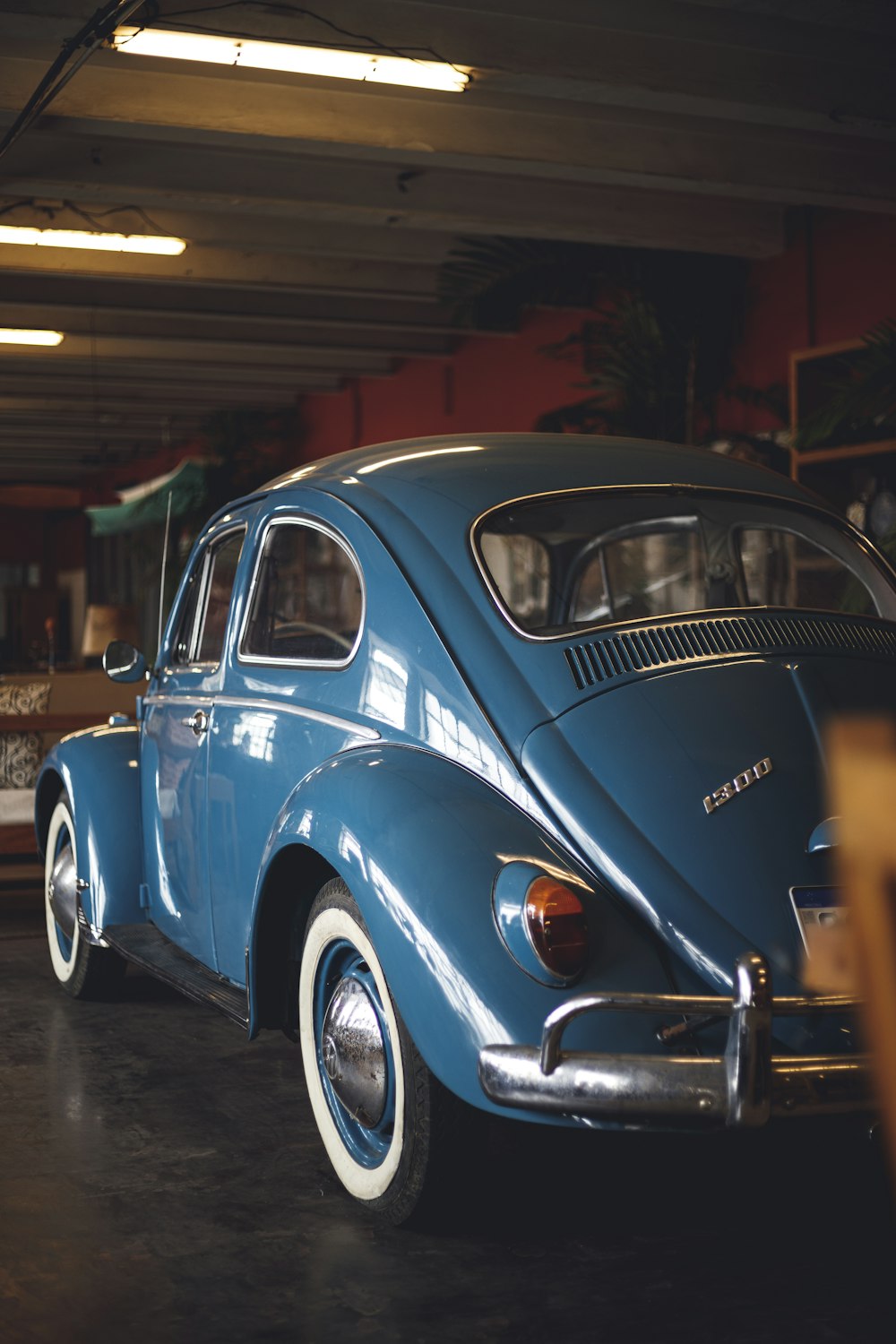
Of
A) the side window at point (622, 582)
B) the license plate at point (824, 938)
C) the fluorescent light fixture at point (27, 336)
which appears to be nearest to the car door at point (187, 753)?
the side window at point (622, 582)

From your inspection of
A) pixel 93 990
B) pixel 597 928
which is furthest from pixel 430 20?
pixel 597 928

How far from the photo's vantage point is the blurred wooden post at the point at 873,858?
4.39ft

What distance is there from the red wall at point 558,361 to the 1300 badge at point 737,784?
555 centimetres

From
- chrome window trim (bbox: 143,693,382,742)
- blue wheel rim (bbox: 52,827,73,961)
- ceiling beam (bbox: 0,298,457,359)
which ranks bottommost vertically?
blue wheel rim (bbox: 52,827,73,961)

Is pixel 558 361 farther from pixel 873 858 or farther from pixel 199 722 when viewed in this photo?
pixel 873 858

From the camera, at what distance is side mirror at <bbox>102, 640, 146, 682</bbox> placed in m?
4.73

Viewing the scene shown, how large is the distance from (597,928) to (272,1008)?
105 cm

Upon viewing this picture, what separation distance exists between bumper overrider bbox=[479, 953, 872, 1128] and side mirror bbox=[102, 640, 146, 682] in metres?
2.59

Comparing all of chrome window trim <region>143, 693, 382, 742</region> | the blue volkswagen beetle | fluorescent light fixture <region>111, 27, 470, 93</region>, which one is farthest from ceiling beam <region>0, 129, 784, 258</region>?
the blue volkswagen beetle

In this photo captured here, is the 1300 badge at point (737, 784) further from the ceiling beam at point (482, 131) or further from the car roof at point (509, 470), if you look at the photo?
the ceiling beam at point (482, 131)

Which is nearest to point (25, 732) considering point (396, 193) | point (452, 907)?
point (396, 193)

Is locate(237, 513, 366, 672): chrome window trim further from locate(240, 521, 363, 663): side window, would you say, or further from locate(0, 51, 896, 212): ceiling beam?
locate(0, 51, 896, 212): ceiling beam

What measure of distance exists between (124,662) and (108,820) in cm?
53

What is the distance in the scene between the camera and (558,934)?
2.57 m
